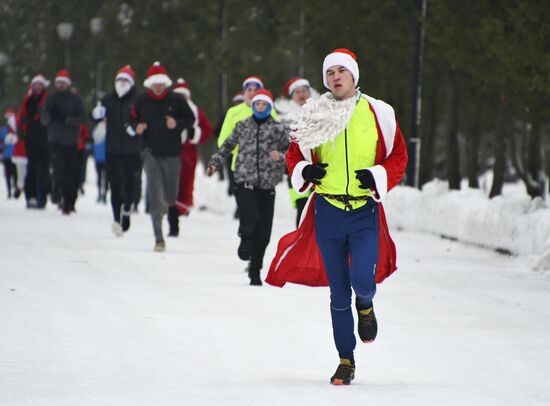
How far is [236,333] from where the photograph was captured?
1087cm

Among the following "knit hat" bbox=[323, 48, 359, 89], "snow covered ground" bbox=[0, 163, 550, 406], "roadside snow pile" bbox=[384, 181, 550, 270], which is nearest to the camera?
"snow covered ground" bbox=[0, 163, 550, 406]

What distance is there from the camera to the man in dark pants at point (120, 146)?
66.5 ft

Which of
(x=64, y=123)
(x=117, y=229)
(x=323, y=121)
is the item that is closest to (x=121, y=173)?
(x=117, y=229)

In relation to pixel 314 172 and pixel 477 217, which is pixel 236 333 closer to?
pixel 314 172

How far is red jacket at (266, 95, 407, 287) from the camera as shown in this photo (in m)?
8.63

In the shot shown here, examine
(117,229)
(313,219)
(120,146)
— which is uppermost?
(313,219)

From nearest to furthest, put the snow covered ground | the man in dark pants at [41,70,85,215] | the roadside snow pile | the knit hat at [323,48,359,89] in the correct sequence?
the snow covered ground < the knit hat at [323,48,359,89] < the roadside snow pile < the man in dark pants at [41,70,85,215]

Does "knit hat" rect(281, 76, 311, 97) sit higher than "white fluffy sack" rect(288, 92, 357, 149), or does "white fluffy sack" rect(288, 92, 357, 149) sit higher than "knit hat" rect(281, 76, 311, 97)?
"white fluffy sack" rect(288, 92, 357, 149)

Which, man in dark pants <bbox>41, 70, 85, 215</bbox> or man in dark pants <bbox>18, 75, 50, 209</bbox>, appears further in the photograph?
man in dark pants <bbox>18, 75, 50, 209</bbox>

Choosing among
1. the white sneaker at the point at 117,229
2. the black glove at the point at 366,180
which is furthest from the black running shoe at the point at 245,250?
the black glove at the point at 366,180

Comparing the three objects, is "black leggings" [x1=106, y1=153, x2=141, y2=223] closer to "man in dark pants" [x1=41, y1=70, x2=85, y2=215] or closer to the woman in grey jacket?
"man in dark pants" [x1=41, y1=70, x2=85, y2=215]

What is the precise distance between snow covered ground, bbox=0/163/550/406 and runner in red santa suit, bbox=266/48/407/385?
47 centimetres

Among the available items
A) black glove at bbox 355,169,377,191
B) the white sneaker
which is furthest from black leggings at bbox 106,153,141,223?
black glove at bbox 355,169,377,191

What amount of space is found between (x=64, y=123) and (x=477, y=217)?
7211 millimetres
